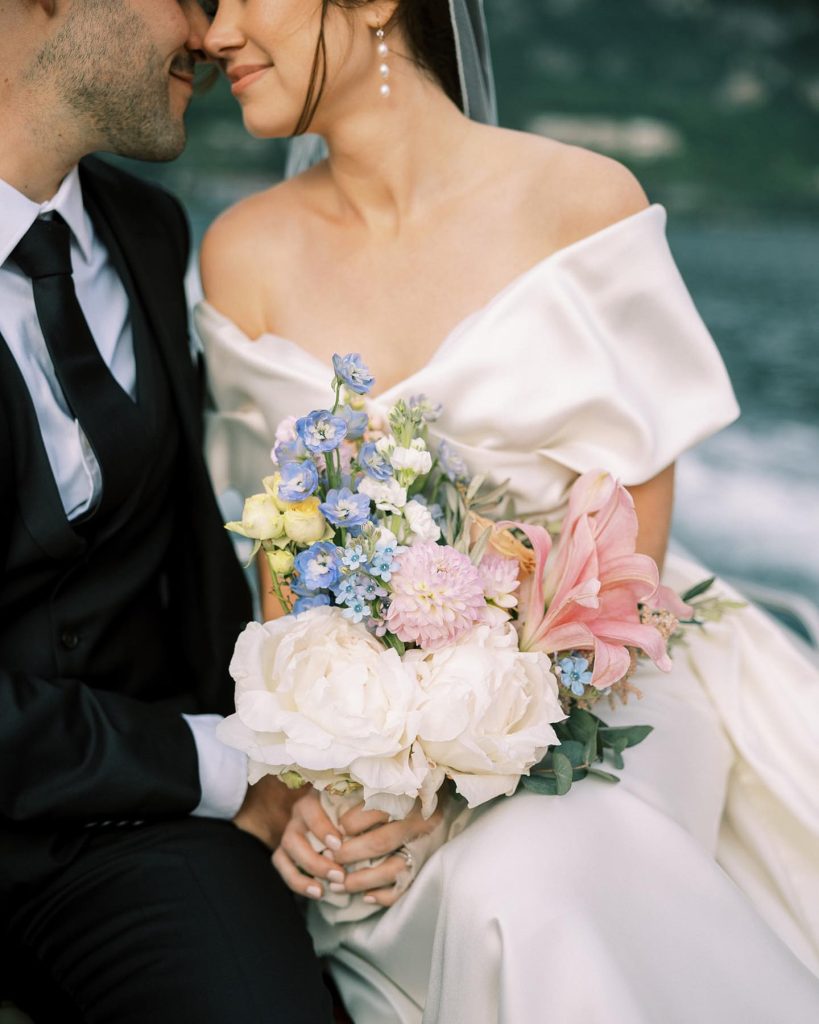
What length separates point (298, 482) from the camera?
1.42m

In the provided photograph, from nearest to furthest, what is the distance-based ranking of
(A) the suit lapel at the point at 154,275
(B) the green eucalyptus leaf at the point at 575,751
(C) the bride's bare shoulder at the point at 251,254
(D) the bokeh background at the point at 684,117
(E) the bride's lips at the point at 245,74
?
1. (B) the green eucalyptus leaf at the point at 575,751
2. (E) the bride's lips at the point at 245,74
3. (A) the suit lapel at the point at 154,275
4. (C) the bride's bare shoulder at the point at 251,254
5. (D) the bokeh background at the point at 684,117

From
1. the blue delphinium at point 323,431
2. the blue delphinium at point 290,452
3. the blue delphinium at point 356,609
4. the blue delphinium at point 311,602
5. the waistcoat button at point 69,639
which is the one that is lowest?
the waistcoat button at point 69,639

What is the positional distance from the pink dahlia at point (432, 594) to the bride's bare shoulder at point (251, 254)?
0.91 m

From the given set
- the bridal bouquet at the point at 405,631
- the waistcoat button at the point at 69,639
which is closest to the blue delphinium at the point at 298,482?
the bridal bouquet at the point at 405,631

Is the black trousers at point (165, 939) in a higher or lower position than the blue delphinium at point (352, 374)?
lower

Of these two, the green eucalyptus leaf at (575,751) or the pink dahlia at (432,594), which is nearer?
the pink dahlia at (432,594)

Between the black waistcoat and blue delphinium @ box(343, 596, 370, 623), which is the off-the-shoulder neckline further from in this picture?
blue delphinium @ box(343, 596, 370, 623)

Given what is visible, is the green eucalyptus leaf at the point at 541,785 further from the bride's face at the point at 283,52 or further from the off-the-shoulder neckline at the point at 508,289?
the bride's face at the point at 283,52

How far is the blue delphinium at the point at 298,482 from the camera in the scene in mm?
1403

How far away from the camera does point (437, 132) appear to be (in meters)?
2.06

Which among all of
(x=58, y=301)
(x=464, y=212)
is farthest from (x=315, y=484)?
(x=464, y=212)

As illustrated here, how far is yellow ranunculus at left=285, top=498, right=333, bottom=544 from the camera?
143 cm


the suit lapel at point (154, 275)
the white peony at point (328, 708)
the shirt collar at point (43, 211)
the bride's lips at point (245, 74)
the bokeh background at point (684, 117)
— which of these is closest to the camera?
the white peony at point (328, 708)

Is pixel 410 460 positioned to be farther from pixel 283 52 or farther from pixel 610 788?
pixel 283 52
